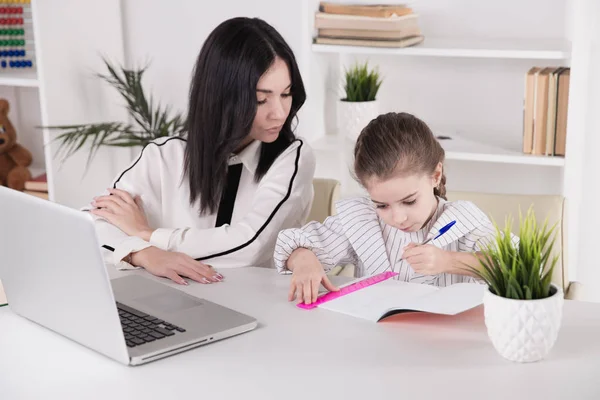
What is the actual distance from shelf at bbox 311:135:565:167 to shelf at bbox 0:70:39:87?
3.69 feet

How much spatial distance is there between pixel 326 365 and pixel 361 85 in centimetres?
192

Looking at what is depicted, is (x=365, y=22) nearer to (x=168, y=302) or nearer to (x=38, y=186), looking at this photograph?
(x=38, y=186)

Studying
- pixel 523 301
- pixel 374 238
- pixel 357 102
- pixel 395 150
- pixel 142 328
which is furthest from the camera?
pixel 357 102

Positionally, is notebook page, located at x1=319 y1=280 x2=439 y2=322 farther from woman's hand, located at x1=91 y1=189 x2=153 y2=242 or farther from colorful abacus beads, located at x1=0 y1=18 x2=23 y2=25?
colorful abacus beads, located at x1=0 y1=18 x2=23 y2=25

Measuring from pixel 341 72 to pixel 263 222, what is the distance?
147 centimetres

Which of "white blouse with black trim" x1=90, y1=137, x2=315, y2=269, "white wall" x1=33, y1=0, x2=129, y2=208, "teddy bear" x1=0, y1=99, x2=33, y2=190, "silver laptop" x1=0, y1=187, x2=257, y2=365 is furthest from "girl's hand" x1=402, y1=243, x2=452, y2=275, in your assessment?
"teddy bear" x1=0, y1=99, x2=33, y2=190

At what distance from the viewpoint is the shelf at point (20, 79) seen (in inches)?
133

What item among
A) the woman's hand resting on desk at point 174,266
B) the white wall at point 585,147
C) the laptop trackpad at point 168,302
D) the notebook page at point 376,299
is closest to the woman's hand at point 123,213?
the woman's hand resting on desk at point 174,266

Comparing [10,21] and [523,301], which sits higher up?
[10,21]

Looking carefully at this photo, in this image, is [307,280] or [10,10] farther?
[10,10]

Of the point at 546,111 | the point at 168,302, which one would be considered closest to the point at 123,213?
the point at 168,302

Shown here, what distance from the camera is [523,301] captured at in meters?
1.33

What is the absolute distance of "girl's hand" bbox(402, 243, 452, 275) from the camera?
1.66 metres

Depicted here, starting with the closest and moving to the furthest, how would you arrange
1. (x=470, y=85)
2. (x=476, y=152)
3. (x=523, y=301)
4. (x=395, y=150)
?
1. (x=523, y=301)
2. (x=395, y=150)
3. (x=476, y=152)
4. (x=470, y=85)
